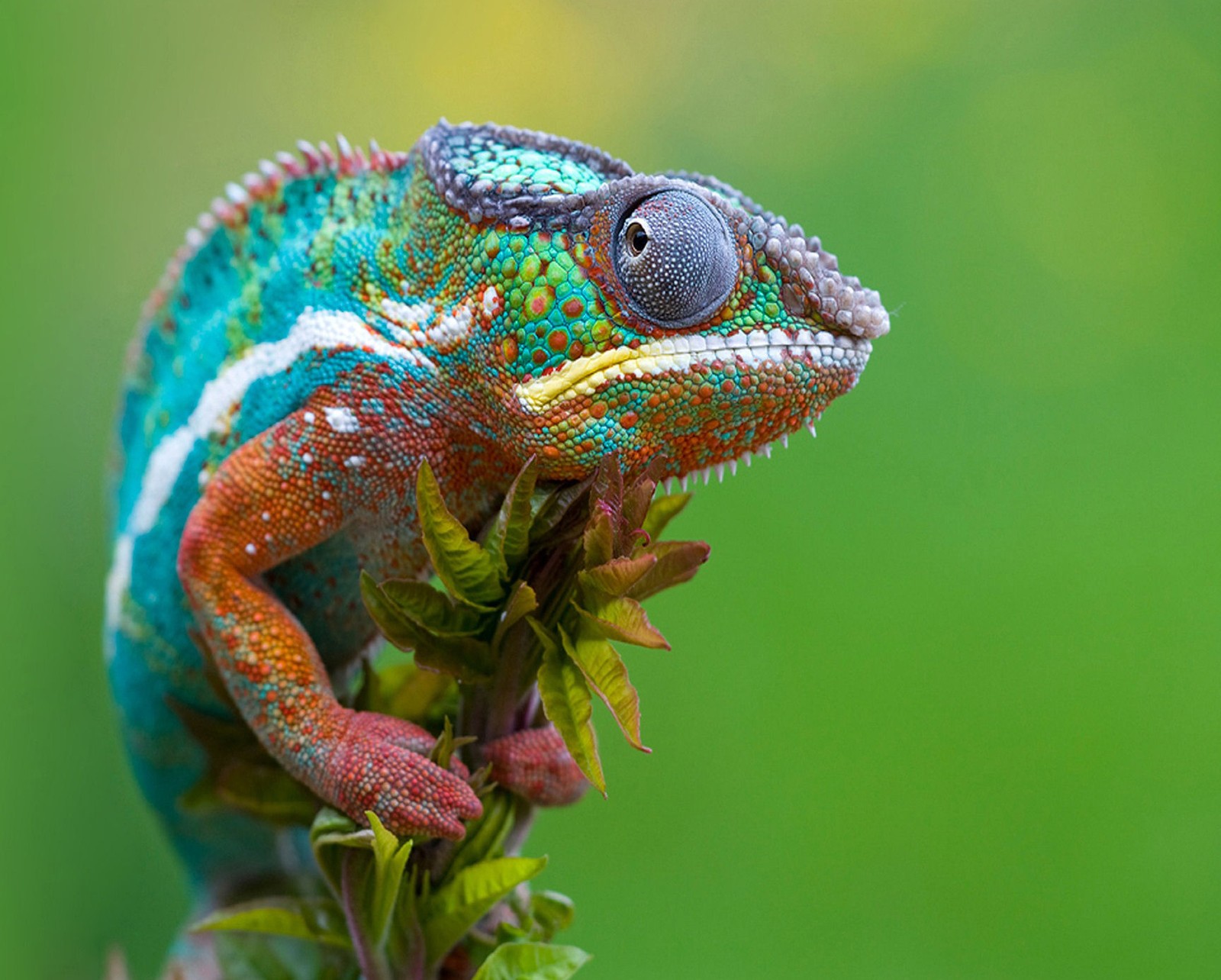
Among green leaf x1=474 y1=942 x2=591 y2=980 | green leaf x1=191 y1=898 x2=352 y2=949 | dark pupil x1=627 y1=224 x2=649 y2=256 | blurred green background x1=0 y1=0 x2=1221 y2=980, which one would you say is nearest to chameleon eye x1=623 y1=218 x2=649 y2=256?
dark pupil x1=627 y1=224 x2=649 y2=256

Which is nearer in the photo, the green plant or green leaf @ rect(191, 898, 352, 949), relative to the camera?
the green plant

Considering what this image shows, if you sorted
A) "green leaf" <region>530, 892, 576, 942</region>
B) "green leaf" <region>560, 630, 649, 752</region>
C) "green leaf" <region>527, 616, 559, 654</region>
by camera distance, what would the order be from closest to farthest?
1. "green leaf" <region>560, 630, 649, 752</region>
2. "green leaf" <region>527, 616, 559, 654</region>
3. "green leaf" <region>530, 892, 576, 942</region>

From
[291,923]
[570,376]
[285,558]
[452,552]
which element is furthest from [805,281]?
[291,923]

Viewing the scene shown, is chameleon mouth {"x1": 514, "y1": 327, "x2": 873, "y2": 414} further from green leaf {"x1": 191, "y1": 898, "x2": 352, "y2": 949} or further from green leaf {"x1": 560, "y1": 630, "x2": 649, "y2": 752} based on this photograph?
green leaf {"x1": 191, "y1": 898, "x2": 352, "y2": 949}

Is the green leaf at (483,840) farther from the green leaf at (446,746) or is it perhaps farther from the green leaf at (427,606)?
the green leaf at (427,606)

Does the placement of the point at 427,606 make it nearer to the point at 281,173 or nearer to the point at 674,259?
the point at 674,259

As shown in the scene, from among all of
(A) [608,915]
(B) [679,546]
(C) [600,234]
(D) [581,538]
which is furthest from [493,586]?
(A) [608,915]
